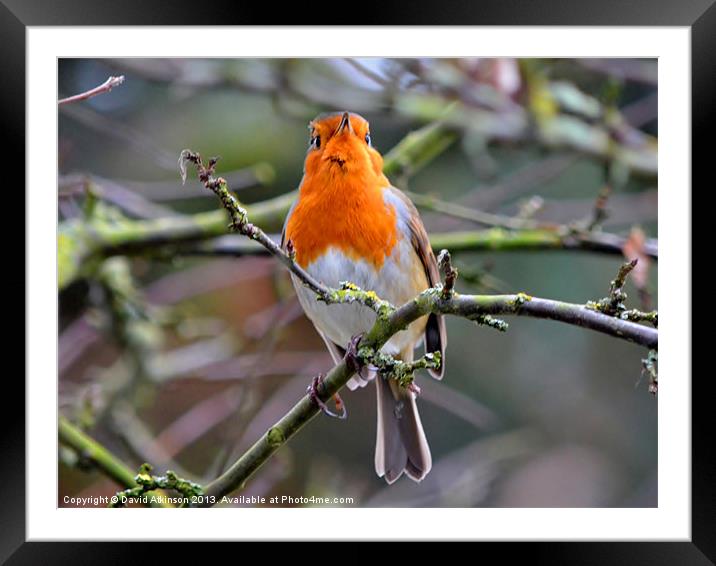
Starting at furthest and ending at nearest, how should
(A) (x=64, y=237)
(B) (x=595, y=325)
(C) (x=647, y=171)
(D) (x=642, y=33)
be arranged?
(C) (x=647, y=171) → (A) (x=64, y=237) → (D) (x=642, y=33) → (B) (x=595, y=325)

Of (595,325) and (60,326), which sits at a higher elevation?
(60,326)

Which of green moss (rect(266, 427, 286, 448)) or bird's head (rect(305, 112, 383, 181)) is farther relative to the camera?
bird's head (rect(305, 112, 383, 181))

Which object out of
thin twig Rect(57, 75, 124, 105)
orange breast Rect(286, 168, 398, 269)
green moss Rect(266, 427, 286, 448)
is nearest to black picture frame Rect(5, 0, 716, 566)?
thin twig Rect(57, 75, 124, 105)

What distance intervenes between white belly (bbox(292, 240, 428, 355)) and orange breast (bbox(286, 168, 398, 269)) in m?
0.02

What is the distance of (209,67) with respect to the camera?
2.59 m

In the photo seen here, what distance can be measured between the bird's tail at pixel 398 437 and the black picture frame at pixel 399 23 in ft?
1.12

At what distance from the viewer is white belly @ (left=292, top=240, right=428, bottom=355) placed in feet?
7.70

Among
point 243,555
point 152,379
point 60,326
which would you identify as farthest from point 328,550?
point 60,326

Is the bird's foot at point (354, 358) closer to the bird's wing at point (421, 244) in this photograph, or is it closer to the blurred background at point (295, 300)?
the bird's wing at point (421, 244)

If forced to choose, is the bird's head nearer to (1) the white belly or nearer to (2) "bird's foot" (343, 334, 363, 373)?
(1) the white belly

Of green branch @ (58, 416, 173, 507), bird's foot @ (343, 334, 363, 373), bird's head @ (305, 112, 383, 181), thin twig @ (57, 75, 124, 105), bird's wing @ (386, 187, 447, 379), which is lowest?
green branch @ (58, 416, 173, 507)

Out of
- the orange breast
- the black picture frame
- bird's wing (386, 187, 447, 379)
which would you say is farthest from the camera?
bird's wing (386, 187, 447, 379)

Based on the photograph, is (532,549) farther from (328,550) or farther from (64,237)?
(64,237)

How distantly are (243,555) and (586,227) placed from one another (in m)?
1.36
